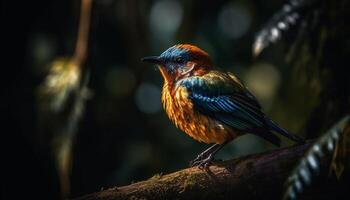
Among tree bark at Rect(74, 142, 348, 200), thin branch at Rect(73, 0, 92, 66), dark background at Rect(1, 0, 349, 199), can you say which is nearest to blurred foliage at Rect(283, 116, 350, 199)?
tree bark at Rect(74, 142, 348, 200)

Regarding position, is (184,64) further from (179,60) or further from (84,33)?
(84,33)

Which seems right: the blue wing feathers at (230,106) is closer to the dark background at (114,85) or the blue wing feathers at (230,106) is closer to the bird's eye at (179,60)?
the bird's eye at (179,60)

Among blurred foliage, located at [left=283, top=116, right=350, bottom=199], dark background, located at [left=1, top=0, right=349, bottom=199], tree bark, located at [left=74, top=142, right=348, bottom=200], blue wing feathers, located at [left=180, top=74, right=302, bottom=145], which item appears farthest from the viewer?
dark background, located at [left=1, top=0, right=349, bottom=199]

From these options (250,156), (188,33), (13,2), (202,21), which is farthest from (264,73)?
(250,156)

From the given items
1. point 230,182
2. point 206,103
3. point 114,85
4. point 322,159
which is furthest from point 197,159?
point 114,85

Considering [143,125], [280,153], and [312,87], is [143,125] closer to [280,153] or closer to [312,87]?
[312,87]

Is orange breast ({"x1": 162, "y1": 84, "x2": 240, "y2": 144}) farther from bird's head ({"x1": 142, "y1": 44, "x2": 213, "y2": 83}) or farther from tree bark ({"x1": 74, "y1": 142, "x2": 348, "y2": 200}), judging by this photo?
tree bark ({"x1": 74, "y1": 142, "x2": 348, "y2": 200})
